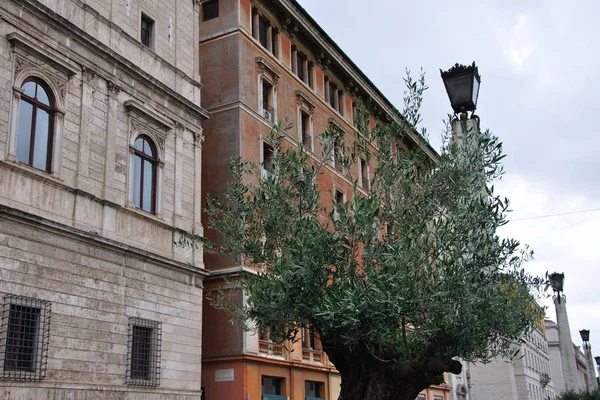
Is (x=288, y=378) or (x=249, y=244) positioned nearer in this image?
(x=249, y=244)

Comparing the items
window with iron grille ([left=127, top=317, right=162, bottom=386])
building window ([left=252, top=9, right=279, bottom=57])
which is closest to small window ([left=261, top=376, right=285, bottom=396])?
window with iron grille ([left=127, top=317, right=162, bottom=386])

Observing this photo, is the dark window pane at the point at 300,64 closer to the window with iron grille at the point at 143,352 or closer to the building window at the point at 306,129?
the building window at the point at 306,129

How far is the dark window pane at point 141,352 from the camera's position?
1923cm

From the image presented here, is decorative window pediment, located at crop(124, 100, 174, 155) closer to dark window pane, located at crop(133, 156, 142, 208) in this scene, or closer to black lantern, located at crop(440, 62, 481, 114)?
dark window pane, located at crop(133, 156, 142, 208)

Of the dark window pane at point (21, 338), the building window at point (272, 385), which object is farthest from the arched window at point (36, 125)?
the building window at point (272, 385)

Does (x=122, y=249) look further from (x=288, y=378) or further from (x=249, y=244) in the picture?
(x=288, y=378)

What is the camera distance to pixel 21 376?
51.3 feet

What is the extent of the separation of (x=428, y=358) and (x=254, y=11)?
20.5 m

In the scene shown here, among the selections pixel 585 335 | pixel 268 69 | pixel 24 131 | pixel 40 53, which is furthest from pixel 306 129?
pixel 24 131

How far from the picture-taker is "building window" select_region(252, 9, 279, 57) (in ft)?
96.0

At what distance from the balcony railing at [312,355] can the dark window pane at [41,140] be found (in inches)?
565

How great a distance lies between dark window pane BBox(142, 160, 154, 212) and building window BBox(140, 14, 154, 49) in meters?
3.79

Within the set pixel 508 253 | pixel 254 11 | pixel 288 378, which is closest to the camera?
pixel 508 253

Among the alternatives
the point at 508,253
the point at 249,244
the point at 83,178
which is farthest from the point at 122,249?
the point at 508,253
